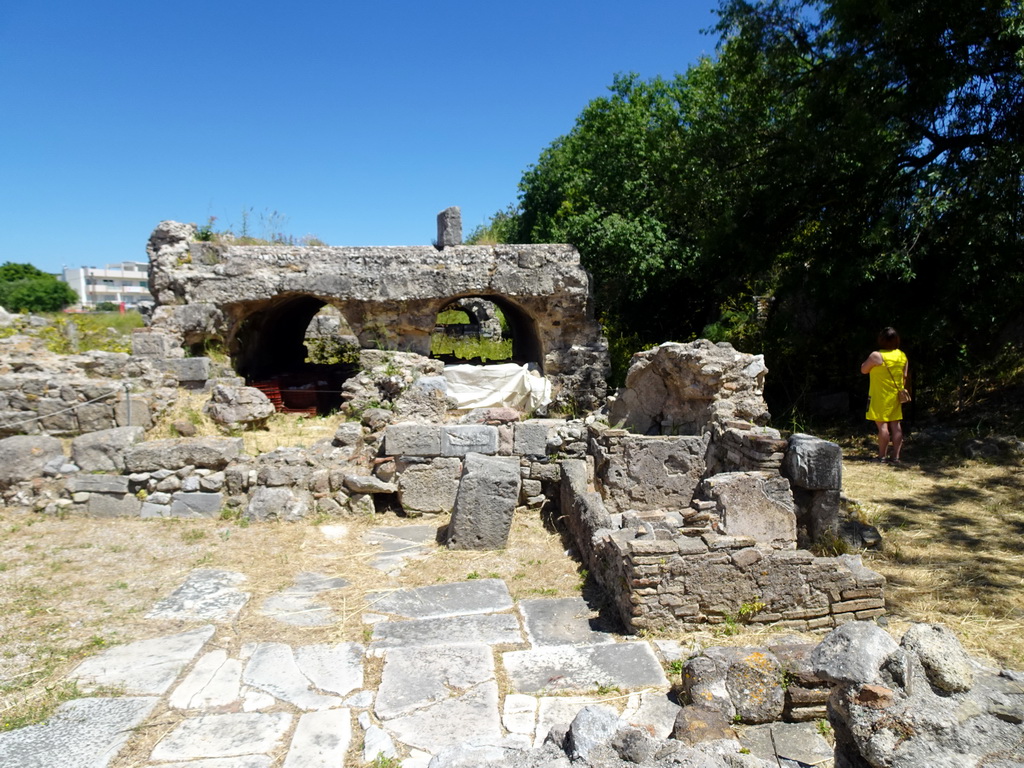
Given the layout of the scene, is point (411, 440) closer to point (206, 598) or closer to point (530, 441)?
point (530, 441)

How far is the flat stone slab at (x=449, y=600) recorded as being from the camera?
511 cm

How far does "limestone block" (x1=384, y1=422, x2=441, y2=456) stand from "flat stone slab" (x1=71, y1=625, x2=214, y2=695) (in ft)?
9.78

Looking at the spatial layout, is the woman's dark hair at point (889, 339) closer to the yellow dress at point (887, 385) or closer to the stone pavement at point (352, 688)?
the yellow dress at point (887, 385)

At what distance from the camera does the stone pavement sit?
346 cm

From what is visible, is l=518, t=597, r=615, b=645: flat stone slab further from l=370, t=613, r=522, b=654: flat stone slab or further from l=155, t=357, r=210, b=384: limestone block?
l=155, t=357, r=210, b=384: limestone block

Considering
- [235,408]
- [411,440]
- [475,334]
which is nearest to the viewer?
[411,440]

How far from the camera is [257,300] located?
12344mm

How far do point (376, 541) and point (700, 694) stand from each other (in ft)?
12.9

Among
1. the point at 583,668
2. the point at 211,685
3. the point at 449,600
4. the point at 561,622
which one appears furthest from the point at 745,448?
the point at 211,685

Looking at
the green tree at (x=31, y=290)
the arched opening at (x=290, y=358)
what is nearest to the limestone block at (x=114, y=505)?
the arched opening at (x=290, y=358)

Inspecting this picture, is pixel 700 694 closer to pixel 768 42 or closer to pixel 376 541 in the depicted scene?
pixel 376 541

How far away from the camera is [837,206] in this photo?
11.2 metres

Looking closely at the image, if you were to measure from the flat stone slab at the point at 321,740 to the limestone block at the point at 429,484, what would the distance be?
12.2 feet

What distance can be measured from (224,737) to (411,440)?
4.08m
